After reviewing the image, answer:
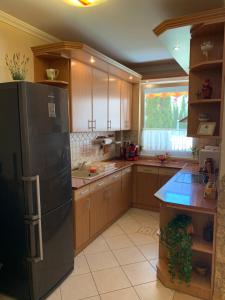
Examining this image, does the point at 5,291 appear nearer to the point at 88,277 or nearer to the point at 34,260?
the point at 34,260

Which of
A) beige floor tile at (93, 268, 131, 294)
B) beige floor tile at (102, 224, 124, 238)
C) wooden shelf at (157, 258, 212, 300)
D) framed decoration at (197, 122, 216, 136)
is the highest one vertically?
framed decoration at (197, 122, 216, 136)

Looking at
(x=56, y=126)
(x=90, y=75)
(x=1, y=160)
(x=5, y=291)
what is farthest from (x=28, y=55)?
(x=5, y=291)

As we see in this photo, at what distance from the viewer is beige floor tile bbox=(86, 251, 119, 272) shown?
248 cm

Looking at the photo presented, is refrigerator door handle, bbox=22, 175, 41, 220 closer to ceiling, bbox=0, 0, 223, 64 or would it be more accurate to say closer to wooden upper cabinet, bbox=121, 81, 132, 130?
ceiling, bbox=0, 0, 223, 64

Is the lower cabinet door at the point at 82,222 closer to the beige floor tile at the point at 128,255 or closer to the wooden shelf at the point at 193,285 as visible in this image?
the beige floor tile at the point at 128,255

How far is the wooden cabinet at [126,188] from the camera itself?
377 cm

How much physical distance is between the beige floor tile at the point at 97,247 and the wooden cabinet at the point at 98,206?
105 mm

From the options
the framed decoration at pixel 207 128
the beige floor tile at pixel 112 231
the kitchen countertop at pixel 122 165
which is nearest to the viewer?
the framed decoration at pixel 207 128

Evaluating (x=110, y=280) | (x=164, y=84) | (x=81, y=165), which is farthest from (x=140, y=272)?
(x=164, y=84)

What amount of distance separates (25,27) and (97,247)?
2.68 m

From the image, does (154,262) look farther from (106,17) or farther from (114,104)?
(106,17)

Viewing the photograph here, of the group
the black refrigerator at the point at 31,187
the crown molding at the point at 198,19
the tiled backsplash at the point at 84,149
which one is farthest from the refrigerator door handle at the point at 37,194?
the crown molding at the point at 198,19

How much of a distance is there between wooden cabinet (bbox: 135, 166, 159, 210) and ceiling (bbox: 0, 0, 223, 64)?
2003 millimetres

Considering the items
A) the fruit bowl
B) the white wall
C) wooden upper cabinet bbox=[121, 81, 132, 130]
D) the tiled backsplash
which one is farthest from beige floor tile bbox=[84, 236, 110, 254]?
the white wall
